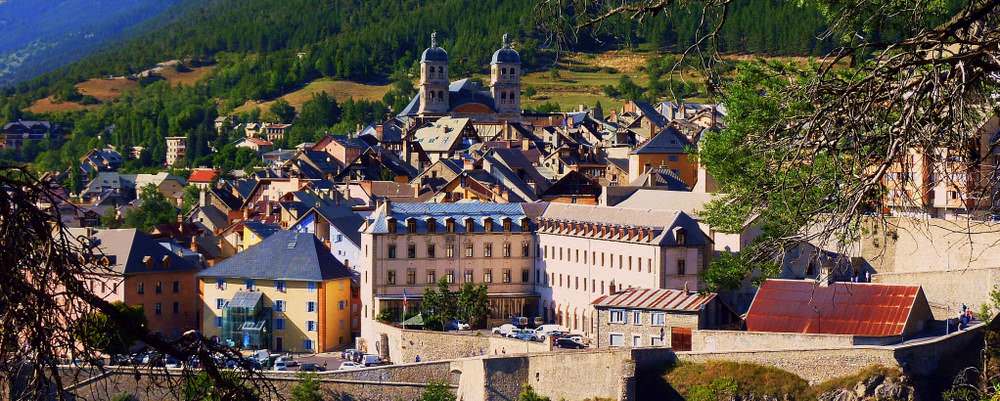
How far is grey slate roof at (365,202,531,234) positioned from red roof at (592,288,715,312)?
360 inches

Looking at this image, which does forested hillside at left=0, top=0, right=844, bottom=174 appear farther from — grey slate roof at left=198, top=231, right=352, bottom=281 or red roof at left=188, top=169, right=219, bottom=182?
grey slate roof at left=198, top=231, right=352, bottom=281

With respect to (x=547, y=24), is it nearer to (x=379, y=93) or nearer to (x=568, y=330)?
(x=568, y=330)

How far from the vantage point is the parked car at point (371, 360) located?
2146 inches

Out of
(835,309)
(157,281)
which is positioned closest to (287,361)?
(157,281)

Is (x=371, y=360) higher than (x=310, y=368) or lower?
higher

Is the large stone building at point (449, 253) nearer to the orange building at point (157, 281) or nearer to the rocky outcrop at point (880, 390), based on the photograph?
the orange building at point (157, 281)

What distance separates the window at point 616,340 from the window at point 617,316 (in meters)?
0.39

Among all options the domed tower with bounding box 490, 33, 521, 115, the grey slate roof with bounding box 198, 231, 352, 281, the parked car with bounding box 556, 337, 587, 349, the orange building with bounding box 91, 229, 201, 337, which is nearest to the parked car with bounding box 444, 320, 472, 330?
the parked car with bounding box 556, 337, 587, 349

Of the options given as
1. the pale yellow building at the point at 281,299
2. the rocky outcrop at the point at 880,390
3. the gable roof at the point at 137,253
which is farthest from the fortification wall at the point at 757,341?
the gable roof at the point at 137,253

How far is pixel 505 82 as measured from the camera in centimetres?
14050

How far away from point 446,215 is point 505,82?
252 feet

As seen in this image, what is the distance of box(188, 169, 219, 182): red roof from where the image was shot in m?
118

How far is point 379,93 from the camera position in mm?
172375

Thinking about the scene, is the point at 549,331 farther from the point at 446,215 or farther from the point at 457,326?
the point at 446,215
